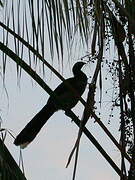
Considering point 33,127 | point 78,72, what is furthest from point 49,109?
point 78,72

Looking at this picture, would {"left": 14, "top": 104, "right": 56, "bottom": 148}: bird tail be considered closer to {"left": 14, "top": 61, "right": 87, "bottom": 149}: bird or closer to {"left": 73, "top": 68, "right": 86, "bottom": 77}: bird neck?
{"left": 14, "top": 61, "right": 87, "bottom": 149}: bird

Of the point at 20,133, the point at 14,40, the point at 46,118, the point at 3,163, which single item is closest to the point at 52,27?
the point at 14,40

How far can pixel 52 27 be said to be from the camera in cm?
113

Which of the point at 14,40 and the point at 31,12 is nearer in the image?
the point at 31,12

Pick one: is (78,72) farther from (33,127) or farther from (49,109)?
(33,127)

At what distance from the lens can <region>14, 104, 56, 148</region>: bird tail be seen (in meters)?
1.82

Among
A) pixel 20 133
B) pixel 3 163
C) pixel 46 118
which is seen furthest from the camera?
pixel 46 118

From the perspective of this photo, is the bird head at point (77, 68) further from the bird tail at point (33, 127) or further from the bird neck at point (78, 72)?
the bird tail at point (33, 127)

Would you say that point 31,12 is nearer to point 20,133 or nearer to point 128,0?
point 128,0

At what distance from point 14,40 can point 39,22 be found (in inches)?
4.7

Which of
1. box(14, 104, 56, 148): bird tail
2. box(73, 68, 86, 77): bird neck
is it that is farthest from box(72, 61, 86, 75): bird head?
box(14, 104, 56, 148): bird tail

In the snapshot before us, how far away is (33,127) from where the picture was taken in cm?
218

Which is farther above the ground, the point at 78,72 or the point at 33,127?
the point at 33,127

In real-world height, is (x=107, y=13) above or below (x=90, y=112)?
above
